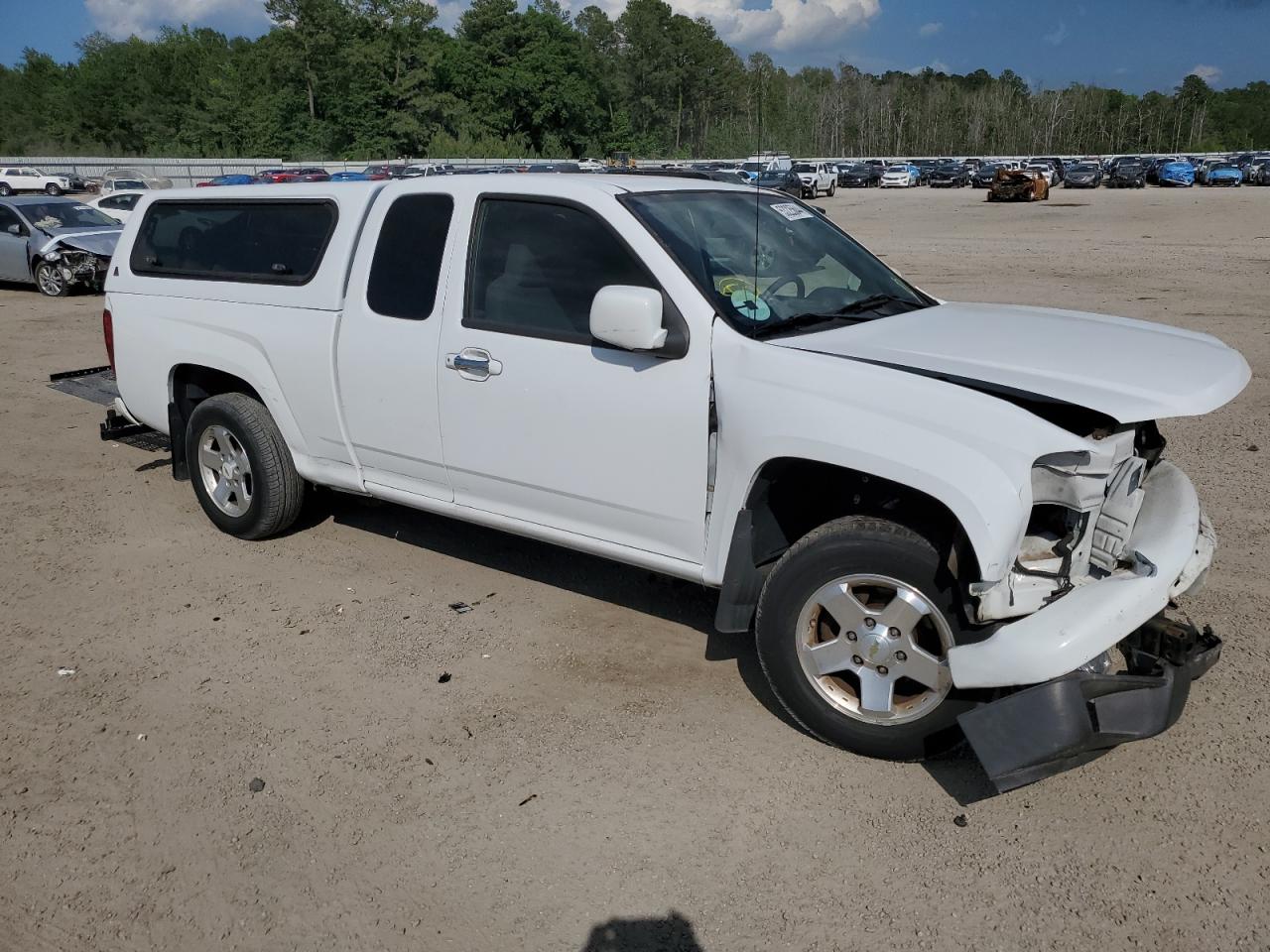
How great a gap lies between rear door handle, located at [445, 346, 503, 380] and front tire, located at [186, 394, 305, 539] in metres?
1.50

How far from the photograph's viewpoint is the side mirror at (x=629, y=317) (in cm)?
356

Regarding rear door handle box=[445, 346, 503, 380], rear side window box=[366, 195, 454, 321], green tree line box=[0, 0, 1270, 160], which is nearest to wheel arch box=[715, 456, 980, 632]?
rear door handle box=[445, 346, 503, 380]

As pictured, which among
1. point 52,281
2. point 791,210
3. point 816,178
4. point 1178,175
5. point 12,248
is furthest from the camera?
point 1178,175

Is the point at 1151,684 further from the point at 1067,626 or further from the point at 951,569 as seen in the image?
the point at 951,569

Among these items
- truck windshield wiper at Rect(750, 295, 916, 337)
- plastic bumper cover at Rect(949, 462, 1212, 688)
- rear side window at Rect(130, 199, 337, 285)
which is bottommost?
plastic bumper cover at Rect(949, 462, 1212, 688)

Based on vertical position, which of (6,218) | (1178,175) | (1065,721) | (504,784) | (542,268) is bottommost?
(504,784)

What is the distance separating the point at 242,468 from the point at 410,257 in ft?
5.72

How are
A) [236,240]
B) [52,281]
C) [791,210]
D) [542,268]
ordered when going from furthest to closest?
[52,281] → [236,240] → [791,210] → [542,268]

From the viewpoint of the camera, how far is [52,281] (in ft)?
56.3

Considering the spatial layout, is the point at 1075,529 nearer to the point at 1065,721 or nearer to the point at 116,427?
the point at 1065,721

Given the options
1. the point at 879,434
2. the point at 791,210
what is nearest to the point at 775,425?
the point at 879,434

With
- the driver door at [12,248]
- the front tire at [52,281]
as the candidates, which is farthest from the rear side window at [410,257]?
the driver door at [12,248]

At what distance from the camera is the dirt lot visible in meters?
2.89

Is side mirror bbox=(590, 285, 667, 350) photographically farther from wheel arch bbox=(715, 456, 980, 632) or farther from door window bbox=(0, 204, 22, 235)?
door window bbox=(0, 204, 22, 235)
